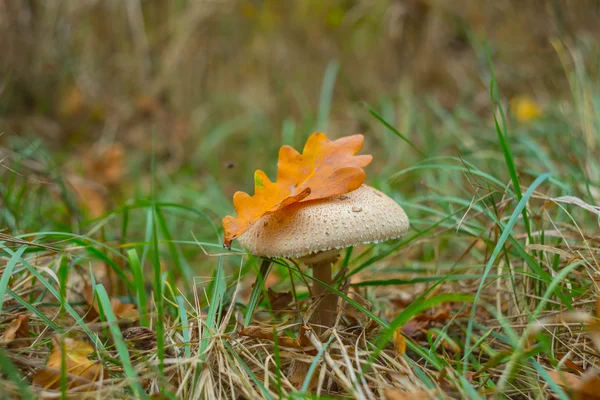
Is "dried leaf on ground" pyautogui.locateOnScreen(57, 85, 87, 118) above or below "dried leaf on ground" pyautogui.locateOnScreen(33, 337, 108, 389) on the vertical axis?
above

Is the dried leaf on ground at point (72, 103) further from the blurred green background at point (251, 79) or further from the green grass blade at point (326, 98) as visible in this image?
the green grass blade at point (326, 98)

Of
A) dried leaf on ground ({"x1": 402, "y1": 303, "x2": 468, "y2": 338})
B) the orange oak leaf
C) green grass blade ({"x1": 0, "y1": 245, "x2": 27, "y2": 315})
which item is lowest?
dried leaf on ground ({"x1": 402, "y1": 303, "x2": 468, "y2": 338})

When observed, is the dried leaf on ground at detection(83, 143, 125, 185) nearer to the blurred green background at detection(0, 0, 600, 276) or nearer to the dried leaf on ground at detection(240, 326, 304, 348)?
the blurred green background at detection(0, 0, 600, 276)

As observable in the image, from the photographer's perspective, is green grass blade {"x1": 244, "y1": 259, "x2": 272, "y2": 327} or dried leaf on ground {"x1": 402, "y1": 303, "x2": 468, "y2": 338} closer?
green grass blade {"x1": 244, "y1": 259, "x2": 272, "y2": 327}

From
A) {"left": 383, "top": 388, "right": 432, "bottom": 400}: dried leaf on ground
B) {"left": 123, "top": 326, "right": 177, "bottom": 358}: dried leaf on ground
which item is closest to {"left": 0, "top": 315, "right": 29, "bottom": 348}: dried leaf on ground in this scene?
{"left": 123, "top": 326, "right": 177, "bottom": 358}: dried leaf on ground

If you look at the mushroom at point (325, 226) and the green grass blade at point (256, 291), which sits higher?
the mushroom at point (325, 226)

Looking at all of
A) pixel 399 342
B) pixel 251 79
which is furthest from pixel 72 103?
pixel 399 342

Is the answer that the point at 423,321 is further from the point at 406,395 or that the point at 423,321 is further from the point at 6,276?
the point at 6,276

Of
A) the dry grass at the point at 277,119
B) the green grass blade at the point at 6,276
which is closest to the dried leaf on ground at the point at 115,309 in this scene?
the dry grass at the point at 277,119
